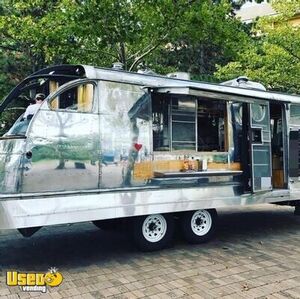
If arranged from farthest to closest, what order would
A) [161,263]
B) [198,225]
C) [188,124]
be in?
A: [198,225] → [188,124] → [161,263]

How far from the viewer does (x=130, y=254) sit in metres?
6.45

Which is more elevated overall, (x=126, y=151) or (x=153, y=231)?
(x=126, y=151)

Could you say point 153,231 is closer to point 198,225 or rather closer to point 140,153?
point 198,225

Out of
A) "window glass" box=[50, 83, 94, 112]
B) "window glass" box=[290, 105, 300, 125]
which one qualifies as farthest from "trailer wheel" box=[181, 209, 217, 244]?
"window glass" box=[290, 105, 300, 125]

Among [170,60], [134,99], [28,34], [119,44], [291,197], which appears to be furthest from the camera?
[170,60]

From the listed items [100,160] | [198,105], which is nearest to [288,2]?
[198,105]

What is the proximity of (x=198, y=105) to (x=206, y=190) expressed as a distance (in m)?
1.49

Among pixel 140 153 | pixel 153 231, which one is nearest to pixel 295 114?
pixel 140 153

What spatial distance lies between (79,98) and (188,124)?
2.02 metres

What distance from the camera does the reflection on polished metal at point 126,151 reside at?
5441mm

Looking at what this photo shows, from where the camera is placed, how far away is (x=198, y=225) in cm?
714

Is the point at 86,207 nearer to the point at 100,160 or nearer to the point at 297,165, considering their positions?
the point at 100,160

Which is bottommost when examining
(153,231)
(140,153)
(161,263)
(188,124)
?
(161,263)

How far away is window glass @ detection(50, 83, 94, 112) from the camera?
592 cm
